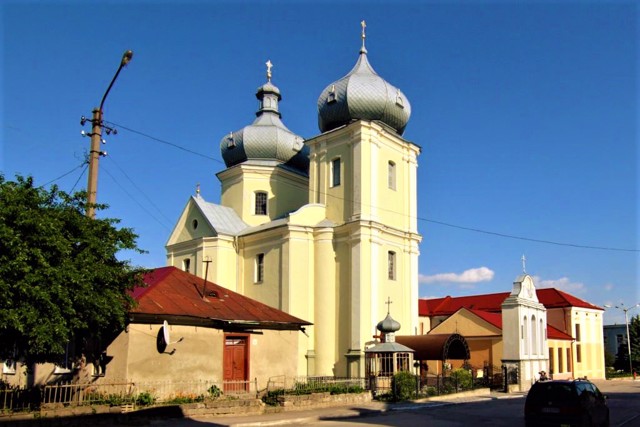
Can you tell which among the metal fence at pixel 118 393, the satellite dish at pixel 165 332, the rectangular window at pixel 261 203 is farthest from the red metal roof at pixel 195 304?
the rectangular window at pixel 261 203

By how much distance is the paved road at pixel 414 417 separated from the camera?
57.3 feet

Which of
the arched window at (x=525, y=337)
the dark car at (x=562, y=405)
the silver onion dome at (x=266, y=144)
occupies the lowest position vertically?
the dark car at (x=562, y=405)

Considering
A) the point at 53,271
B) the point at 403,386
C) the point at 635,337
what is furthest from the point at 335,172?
the point at 635,337

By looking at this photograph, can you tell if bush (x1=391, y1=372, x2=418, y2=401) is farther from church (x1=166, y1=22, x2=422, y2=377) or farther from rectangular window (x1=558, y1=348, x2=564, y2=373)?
rectangular window (x1=558, y1=348, x2=564, y2=373)

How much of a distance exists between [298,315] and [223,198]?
12115mm

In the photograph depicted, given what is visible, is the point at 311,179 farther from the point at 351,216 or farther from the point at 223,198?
the point at 223,198

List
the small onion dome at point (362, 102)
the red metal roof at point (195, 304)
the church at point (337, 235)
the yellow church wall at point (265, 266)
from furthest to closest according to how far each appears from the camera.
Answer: the small onion dome at point (362, 102), the yellow church wall at point (265, 266), the church at point (337, 235), the red metal roof at point (195, 304)

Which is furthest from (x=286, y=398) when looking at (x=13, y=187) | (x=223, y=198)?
(x=223, y=198)

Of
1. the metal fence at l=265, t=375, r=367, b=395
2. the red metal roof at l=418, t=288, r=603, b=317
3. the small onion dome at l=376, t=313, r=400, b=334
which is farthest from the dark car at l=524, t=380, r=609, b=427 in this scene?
the red metal roof at l=418, t=288, r=603, b=317

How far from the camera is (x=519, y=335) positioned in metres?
32.9

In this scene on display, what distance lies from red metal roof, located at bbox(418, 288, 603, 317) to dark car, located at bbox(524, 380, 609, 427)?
34031 millimetres

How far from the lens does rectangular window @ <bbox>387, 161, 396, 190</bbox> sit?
35.5 metres

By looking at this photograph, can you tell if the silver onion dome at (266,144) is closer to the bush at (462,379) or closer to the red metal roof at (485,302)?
the bush at (462,379)

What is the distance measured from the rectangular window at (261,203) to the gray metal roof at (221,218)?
1.44 m
